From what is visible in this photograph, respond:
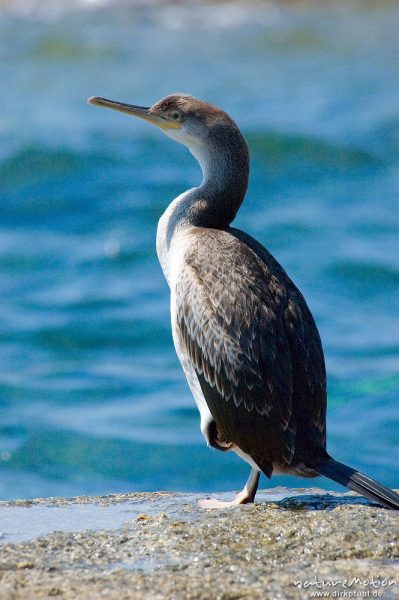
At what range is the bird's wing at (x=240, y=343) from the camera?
542 centimetres

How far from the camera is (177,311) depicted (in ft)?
19.1

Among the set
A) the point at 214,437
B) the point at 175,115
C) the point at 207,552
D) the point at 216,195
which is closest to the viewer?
the point at 207,552

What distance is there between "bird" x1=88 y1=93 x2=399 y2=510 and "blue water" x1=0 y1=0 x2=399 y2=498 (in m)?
4.68

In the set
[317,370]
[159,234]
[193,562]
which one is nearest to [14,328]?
[159,234]

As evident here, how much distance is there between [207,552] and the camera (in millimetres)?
4543

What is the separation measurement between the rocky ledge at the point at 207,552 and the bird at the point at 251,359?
22 cm

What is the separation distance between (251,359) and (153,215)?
1018 centimetres

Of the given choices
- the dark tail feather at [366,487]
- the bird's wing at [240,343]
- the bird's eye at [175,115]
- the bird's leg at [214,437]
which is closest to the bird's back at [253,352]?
the bird's wing at [240,343]

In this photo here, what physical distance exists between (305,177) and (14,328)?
516cm

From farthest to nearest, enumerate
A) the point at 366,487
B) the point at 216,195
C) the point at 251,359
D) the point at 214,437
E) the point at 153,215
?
the point at 153,215 < the point at 216,195 < the point at 214,437 < the point at 251,359 < the point at 366,487

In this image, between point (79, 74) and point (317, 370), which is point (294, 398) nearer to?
point (317, 370)

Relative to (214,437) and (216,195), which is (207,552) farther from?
(216,195)

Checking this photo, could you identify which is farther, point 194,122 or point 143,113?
point 143,113

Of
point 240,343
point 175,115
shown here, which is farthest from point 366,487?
point 175,115
